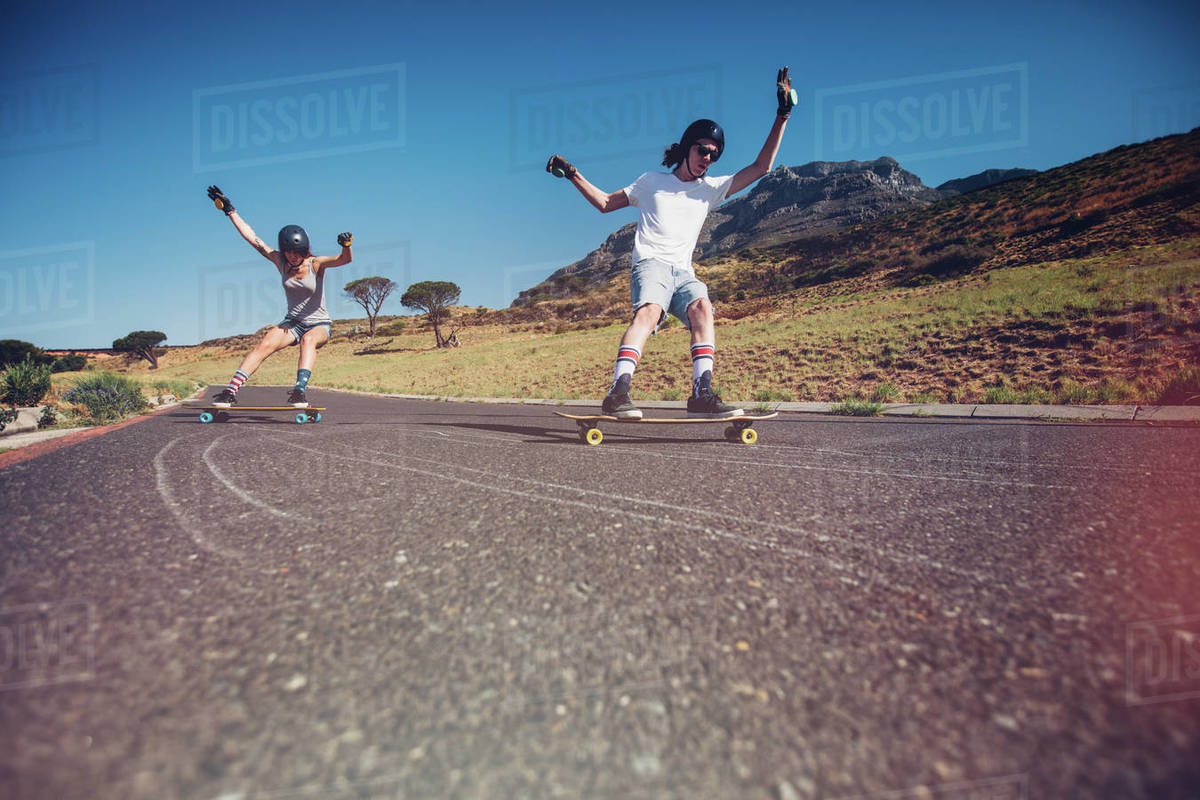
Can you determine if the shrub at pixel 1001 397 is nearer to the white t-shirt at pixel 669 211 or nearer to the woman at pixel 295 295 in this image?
the white t-shirt at pixel 669 211

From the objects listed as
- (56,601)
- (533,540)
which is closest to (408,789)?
(533,540)

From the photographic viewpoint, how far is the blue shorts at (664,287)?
5.03m

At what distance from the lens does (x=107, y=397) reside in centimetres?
831

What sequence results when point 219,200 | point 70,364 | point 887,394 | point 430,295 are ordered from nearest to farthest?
point 219,200
point 887,394
point 70,364
point 430,295

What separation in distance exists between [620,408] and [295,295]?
5869mm

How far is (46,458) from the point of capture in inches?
163

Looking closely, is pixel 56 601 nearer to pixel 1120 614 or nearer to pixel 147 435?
pixel 1120 614

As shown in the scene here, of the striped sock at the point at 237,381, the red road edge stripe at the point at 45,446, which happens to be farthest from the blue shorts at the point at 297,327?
the red road edge stripe at the point at 45,446

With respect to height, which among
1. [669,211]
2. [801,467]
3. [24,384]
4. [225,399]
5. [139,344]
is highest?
[139,344]

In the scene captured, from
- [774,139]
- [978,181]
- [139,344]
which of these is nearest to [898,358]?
[774,139]

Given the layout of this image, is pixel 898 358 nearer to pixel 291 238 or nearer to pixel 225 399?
pixel 291 238

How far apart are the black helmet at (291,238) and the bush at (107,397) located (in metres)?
3.95

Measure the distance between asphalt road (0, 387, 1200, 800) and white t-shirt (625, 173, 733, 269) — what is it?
2.97 m

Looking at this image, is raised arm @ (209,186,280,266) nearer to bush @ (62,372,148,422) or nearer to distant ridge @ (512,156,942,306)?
bush @ (62,372,148,422)
